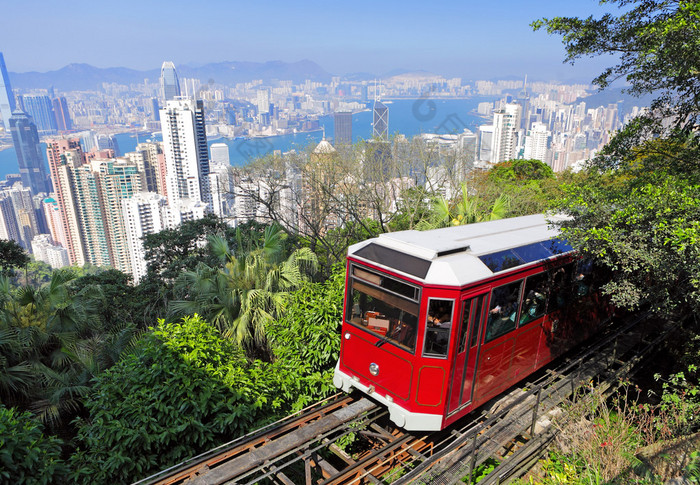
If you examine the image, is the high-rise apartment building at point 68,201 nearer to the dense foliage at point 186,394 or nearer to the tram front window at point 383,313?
the dense foliage at point 186,394

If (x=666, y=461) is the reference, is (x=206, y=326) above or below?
above

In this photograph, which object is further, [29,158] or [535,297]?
[29,158]

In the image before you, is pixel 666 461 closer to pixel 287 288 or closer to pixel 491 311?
pixel 491 311

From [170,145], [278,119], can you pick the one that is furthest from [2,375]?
[170,145]

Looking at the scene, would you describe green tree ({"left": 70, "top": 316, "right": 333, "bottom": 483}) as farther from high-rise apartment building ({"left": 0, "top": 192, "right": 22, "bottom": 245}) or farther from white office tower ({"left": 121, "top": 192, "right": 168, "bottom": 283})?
high-rise apartment building ({"left": 0, "top": 192, "right": 22, "bottom": 245})

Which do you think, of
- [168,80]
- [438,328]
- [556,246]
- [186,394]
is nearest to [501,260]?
[438,328]

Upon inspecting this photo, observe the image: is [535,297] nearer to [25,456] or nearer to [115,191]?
[25,456]
